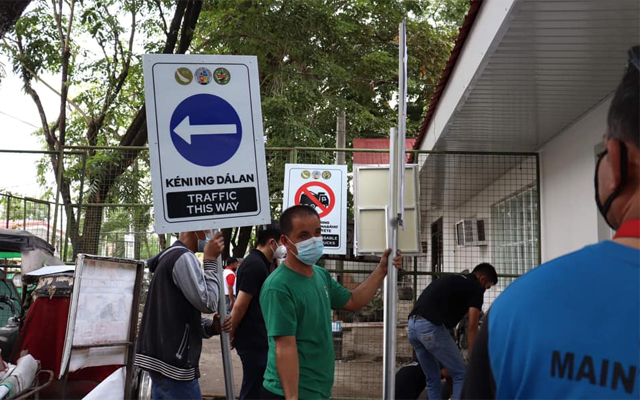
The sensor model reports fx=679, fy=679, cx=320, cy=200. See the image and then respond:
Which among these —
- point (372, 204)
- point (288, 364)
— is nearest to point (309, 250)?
point (288, 364)

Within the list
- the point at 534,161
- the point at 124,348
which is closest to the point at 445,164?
the point at 534,161

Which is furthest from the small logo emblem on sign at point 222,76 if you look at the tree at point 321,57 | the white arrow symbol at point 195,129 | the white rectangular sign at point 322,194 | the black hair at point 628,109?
the tree at point 321,57

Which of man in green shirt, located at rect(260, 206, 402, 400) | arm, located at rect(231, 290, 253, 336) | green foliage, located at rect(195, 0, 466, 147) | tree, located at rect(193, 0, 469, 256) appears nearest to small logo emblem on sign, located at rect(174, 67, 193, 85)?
man in green shirt, located at rect(260, 206, 402, 400)

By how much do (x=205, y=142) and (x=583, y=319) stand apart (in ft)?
9.77

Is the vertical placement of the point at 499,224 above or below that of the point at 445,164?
below

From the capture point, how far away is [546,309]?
4.18 ft

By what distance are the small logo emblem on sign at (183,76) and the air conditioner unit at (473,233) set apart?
9.52 m

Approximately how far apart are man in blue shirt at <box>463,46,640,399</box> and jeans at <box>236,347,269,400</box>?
4.07m

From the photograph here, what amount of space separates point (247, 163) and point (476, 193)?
800 cm

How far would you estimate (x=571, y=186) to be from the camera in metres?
8.38

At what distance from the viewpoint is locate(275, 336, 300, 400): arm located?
137 inches

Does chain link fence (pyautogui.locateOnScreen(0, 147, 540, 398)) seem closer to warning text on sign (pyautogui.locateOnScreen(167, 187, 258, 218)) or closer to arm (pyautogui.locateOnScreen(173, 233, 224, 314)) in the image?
arm (pyautogui.locateOnScreen(173, 233, 224, 314))

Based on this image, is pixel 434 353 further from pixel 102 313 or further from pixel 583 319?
pixel 583 319

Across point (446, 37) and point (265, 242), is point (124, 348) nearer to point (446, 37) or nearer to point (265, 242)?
point (265, 242)
